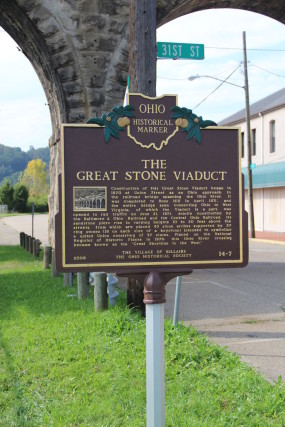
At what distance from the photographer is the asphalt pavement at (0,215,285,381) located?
596 cm

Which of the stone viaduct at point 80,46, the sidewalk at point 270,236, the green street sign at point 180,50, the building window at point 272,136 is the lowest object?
the sidewalk at point 270,236

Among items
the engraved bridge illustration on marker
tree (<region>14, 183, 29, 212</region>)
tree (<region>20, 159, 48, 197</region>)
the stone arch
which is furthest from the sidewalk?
tree (<region>20, 159, 48, 197</region>)

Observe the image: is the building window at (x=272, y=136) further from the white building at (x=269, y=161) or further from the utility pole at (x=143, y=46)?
the utility pole at (x=143, y=46)

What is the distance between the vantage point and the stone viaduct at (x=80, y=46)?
1053 cm

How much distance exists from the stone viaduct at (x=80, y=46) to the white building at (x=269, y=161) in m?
19.6

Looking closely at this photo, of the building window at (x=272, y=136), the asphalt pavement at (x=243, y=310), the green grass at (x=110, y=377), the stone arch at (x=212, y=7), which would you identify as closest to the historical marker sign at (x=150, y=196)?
the green grass at (x=110, y=377)

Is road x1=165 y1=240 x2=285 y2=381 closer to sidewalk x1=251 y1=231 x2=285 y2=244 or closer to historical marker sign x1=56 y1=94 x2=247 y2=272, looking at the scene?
→ historical marker sign x1=56 y1=94 x2=247 y2=272

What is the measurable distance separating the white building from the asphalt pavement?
648 inches

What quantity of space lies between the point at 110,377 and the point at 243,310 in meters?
4.09

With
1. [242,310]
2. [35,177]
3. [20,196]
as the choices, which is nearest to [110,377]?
[242,310]

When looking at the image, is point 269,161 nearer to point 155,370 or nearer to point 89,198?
point 89,198

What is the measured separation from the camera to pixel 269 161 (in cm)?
3139

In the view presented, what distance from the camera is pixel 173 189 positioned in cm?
375

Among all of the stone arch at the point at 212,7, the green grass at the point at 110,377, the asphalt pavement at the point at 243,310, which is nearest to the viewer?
the green grass at the point at 110,377
